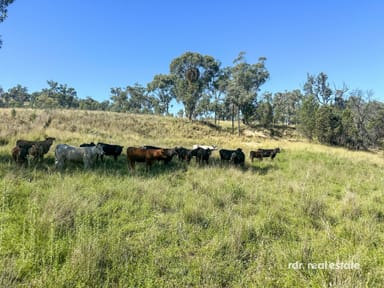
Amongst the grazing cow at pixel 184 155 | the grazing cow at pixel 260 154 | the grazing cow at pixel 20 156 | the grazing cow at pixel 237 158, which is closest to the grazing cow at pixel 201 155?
the grazing cow at pixel 184 155

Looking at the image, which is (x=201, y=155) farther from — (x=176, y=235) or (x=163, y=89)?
(x=163, y=89)

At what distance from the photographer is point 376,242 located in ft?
12.1

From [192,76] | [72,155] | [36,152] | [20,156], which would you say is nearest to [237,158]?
[72,155]

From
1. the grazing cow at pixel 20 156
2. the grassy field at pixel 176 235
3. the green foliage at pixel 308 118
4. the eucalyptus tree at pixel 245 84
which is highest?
the eucalyptus tree at pixel 245 84

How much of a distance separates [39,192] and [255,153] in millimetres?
11990

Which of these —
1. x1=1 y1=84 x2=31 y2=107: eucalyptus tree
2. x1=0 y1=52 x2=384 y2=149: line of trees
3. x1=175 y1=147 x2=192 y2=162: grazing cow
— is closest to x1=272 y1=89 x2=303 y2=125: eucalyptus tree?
x1=0 y1=52 x2=384 y2=149: line of trees

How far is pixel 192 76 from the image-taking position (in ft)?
149

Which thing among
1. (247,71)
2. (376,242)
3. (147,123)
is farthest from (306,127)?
(376,242)

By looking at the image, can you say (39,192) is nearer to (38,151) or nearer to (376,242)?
(38,151)

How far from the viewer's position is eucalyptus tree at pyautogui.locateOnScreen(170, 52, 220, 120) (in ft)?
150

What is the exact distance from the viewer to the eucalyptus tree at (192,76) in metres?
45.8

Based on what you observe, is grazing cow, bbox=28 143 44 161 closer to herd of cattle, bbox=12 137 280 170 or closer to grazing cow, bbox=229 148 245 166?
herd of cattle, bbox=12 137 280 170

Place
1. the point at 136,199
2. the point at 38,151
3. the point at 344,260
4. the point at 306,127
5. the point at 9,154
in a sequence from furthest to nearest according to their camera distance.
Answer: the point at 306,127 → the point at 9,154 → the point at 38,151 → the point at 136,199 → the point at 344,260

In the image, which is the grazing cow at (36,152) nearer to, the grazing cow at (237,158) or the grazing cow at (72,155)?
the grazing cow at (72,155)
